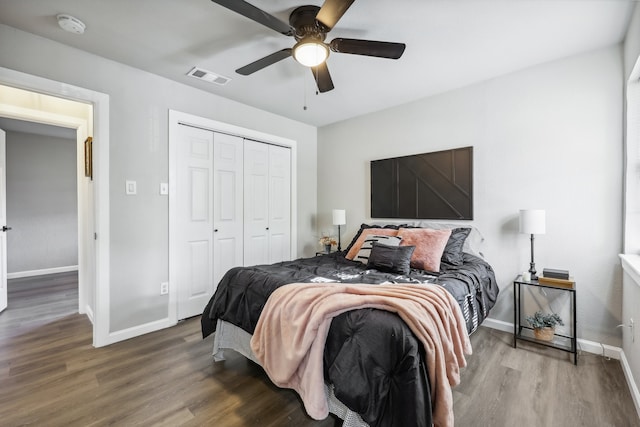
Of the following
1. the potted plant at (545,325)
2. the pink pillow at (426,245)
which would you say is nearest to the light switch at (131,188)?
the pink pillow at (426,245)

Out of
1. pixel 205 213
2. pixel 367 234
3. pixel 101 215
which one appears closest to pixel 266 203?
pixel 205 213

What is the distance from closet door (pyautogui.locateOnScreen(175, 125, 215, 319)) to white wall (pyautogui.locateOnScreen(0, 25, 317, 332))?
0.53 feet

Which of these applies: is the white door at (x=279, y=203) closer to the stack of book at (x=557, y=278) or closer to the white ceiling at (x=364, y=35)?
the white ceiling at (x=364, y=35)

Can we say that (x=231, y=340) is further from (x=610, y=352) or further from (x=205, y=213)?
(x=610, y=352)

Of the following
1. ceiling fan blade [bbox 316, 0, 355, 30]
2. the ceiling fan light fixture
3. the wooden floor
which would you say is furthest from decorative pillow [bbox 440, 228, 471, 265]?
ceiling fan blade [bbox 316, 0, 355, 30]

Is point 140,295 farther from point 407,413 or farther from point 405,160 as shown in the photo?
point 405,160

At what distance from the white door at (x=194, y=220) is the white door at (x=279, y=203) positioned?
0.88 metres

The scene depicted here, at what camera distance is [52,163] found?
5.16 m

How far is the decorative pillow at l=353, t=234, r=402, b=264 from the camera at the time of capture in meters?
2.70

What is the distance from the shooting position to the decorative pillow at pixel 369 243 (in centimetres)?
270

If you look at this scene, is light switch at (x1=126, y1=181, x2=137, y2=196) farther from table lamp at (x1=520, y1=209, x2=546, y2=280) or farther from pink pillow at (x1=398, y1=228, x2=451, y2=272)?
table lamp at (x1=520, y1=209, x2=546, y2=280)

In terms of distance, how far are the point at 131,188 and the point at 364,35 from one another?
244 centimetres

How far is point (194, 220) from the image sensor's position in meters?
3.14

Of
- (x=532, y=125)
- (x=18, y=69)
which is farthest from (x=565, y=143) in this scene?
(x=18, y=69)
